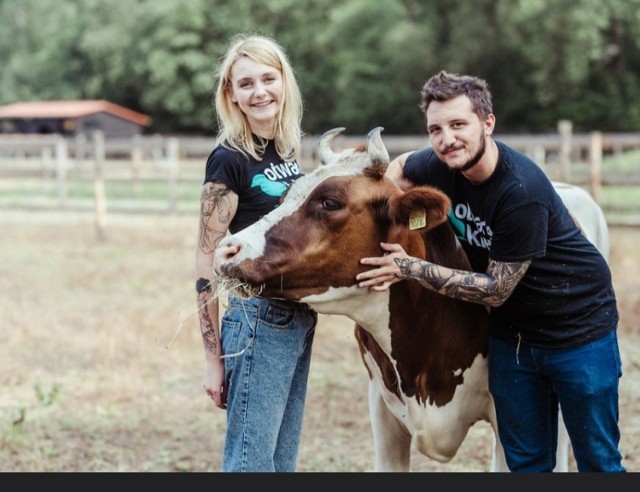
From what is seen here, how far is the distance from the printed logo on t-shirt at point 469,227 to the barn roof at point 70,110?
156ft

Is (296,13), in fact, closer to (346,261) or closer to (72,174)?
(72,174)

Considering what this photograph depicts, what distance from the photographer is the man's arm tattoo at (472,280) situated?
2992 millimetres

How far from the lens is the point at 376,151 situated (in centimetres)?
306

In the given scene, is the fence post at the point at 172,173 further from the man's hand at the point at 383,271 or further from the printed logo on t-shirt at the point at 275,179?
the man's hand at the point at 383,271

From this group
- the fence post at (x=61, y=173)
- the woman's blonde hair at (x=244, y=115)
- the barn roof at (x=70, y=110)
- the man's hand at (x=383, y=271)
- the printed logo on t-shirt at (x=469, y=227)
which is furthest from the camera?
the barn roof at (x=70, y=110)

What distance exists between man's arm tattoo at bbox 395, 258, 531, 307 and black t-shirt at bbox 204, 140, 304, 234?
0.51 metres

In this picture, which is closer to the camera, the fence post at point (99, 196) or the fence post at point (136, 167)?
the fence post at point (99, 196)

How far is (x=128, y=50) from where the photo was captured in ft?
175

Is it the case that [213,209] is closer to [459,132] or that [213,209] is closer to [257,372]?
[257,372]

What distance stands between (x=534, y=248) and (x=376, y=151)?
2.13 feet

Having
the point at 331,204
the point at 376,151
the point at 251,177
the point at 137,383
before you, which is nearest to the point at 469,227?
the point at 376,151

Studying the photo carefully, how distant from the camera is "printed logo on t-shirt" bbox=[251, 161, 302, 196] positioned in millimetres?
3065

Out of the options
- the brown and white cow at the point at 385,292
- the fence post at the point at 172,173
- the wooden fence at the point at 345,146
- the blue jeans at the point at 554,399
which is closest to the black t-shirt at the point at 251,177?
the brown and white cow at the point at 385,292

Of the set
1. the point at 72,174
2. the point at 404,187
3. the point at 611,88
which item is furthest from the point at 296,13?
the point at 404,187
